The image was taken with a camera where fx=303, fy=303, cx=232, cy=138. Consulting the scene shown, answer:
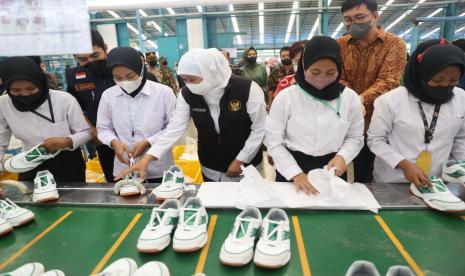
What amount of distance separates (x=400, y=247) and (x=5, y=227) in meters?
1.48

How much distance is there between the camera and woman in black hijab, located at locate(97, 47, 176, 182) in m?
1.68

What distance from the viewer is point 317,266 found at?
0.97 m

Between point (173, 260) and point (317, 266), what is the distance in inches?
18.6

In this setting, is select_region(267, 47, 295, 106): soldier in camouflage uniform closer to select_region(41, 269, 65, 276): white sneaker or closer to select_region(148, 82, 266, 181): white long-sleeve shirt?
select_region(148, 82, 266, 181): white long-sleeve shirt

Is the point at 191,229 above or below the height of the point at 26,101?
below

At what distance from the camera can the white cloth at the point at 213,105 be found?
1624 mm

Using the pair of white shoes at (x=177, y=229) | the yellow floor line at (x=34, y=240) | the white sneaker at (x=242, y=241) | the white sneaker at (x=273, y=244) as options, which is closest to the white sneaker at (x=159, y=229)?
the pair of white shoes at (x=177, y=229)

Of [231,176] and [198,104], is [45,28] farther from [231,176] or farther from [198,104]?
[231,176]

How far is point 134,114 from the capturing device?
1.78 meters

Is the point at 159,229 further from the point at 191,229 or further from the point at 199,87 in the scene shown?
the point at 199,87

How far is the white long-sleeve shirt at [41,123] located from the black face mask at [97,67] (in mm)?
350

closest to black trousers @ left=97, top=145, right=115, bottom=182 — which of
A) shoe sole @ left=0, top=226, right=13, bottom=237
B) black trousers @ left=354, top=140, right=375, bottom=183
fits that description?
shoe sole @ left=0, top=226, right=13, bottom=237

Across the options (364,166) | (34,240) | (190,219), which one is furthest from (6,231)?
(364,166)

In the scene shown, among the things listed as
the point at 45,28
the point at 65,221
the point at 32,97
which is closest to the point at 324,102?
the point at 45,28
